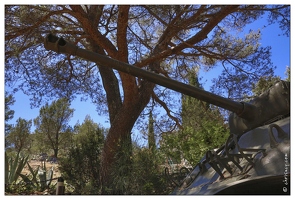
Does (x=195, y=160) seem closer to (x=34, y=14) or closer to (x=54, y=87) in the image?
(x=54, y=87)

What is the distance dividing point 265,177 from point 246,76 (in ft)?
17.4

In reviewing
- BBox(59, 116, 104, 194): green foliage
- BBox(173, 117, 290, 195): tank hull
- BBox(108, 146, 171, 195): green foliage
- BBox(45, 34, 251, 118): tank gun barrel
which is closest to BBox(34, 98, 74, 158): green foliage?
BBox(59, 116, 104, 194): green foliage

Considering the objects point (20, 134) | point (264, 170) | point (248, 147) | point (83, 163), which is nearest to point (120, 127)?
point (83, 163)

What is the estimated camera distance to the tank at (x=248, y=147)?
1886 millimetres

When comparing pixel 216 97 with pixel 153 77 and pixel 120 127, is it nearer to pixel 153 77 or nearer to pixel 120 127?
pixel 153 77

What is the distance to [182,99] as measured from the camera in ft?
26.8

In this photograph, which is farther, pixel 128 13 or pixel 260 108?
pixel 128 13

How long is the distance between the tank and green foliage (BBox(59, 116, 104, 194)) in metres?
4.14

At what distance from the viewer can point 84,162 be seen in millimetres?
7164

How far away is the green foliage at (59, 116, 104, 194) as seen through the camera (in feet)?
22.8

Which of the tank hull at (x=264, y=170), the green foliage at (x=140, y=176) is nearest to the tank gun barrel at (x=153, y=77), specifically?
the tank hull at (x=264, y=170)

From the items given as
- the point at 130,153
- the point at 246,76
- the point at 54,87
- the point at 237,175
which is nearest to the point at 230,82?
the point at 246,76

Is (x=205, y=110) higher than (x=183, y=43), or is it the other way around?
(x=183, y=43)

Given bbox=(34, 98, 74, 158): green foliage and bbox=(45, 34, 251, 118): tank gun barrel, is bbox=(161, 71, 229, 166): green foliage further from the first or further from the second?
bbox=(45, 34, 251, 118): tank gun barrel
